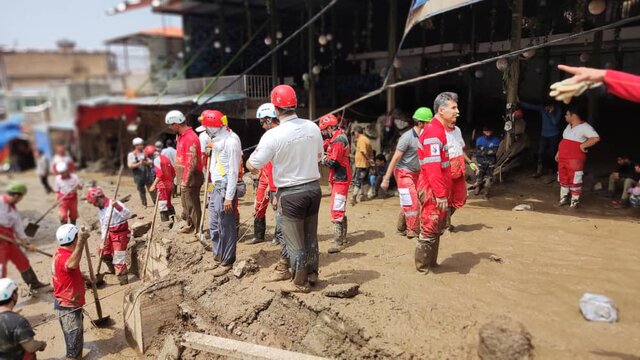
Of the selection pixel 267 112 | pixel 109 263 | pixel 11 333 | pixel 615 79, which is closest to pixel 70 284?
pixel 11 333

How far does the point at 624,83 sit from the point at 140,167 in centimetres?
936

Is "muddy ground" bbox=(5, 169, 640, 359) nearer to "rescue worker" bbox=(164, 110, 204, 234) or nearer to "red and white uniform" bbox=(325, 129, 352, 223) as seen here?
"red and white uniform" bbox=(325, 129, 352, 223)

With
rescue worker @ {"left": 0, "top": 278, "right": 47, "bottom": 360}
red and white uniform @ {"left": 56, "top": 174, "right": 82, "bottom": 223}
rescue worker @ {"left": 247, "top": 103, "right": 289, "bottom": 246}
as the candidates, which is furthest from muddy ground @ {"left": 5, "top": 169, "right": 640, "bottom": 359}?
red and white uniform @ {"left": 56, "top": 174, "right": 82, "bottom": 223}

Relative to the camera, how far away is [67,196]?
32.0 ft

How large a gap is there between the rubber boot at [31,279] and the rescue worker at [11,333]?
3958 millimetres

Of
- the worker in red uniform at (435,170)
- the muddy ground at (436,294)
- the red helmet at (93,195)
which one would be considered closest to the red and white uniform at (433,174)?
the worker in red uniform at (435,170)

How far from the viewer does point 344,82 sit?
46.2ft

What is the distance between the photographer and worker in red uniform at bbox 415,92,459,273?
4273 mm

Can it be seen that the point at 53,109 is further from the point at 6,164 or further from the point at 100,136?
the point at 100,136

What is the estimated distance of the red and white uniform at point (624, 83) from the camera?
3.09m

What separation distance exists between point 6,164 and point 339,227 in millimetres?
27608

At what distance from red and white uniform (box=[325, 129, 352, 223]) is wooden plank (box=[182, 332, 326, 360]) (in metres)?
2.30

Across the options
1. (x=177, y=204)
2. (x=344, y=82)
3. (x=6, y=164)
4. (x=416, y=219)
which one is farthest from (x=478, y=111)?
(x=6, y=164)

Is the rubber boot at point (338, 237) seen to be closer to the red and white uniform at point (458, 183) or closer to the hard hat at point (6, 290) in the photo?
the red and white uniform at point (458, 183)
